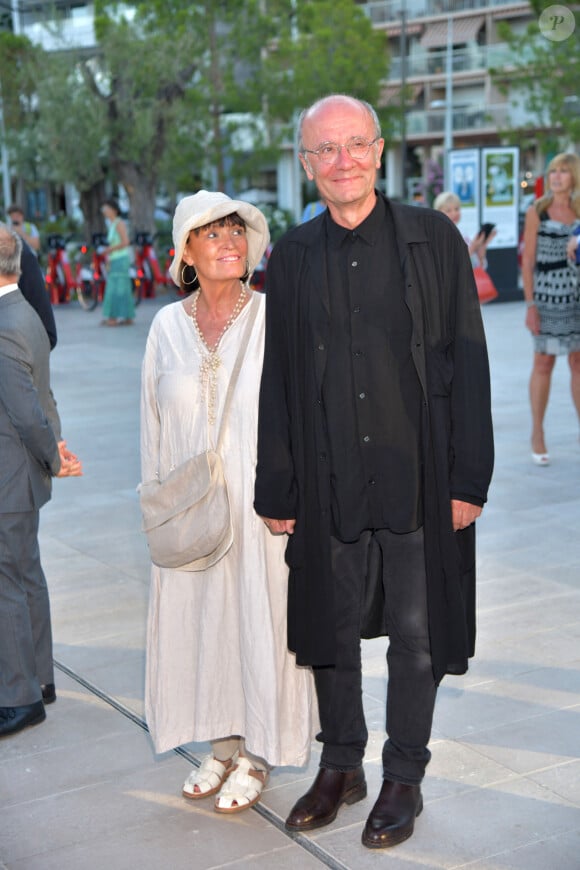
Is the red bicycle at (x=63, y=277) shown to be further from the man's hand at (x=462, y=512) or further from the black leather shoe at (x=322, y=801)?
the man's hand at (x=462, y=512)

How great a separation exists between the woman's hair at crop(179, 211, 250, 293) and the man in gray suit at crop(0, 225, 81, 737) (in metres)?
0.66

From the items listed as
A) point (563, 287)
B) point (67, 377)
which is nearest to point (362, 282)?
point (563, 287)

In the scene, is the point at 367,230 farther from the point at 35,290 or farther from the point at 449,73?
the point at 449,73

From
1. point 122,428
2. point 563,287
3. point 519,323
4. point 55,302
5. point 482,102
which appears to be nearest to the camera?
point 563,287

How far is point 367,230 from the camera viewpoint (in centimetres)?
332

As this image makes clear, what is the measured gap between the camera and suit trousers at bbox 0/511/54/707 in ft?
14.0

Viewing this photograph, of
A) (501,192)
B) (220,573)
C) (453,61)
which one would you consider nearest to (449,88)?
(453,61)

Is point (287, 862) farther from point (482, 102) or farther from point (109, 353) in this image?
point (482, 102)

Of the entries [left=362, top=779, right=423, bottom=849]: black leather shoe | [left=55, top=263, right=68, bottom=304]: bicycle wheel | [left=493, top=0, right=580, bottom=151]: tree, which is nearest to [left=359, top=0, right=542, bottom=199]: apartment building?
[left=493, top=0, right=580, bottom=151]: tree

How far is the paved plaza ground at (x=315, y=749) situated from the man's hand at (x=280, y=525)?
84cm

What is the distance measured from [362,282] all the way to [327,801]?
146 centimetres

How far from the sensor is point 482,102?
61.4 m

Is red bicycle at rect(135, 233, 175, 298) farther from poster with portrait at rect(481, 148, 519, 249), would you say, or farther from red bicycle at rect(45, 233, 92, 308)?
poster with portrait at rect(481, 148, 519, 249)

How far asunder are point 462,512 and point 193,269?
112cm
